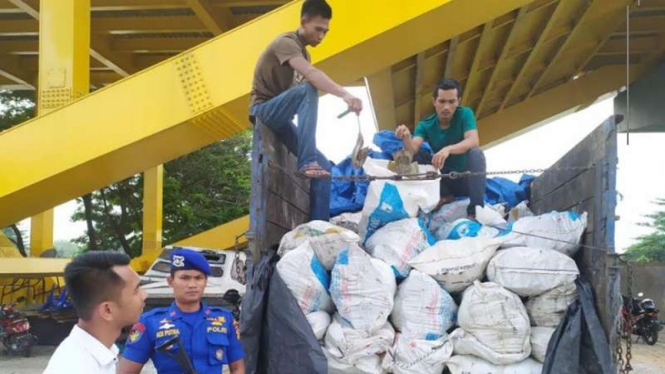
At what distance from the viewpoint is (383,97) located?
1171cm

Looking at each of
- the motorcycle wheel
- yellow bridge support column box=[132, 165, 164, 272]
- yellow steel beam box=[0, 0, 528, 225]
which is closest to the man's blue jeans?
yellow steel beam box=[0, 0, 528, 225]

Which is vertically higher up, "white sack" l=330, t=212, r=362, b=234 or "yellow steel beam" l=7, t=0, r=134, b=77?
"yellow steel beam" l=7, t=0, r=134, b=77

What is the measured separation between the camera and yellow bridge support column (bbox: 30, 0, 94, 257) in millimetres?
7383

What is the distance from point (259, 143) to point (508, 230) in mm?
1336

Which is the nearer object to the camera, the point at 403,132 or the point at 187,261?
the point at 187,261

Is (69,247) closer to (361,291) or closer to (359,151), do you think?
(359,151)

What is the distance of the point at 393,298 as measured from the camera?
2957 mm

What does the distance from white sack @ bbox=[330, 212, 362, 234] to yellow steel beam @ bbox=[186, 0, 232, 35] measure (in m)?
7.51

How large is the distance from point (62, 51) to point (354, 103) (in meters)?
5.26

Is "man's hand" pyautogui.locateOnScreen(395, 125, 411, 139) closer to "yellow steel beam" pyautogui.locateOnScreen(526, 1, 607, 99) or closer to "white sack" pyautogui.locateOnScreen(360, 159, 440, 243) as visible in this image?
"white sack" pyautogui.locateOnScreen(360, 159, 440, 243)

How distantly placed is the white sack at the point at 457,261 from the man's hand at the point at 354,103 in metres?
0.82

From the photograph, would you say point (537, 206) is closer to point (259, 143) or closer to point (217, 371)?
point (259, 143)

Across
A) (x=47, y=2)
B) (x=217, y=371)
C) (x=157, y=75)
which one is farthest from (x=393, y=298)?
(x=47, y=2)

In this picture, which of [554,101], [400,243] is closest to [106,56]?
[554,101]
